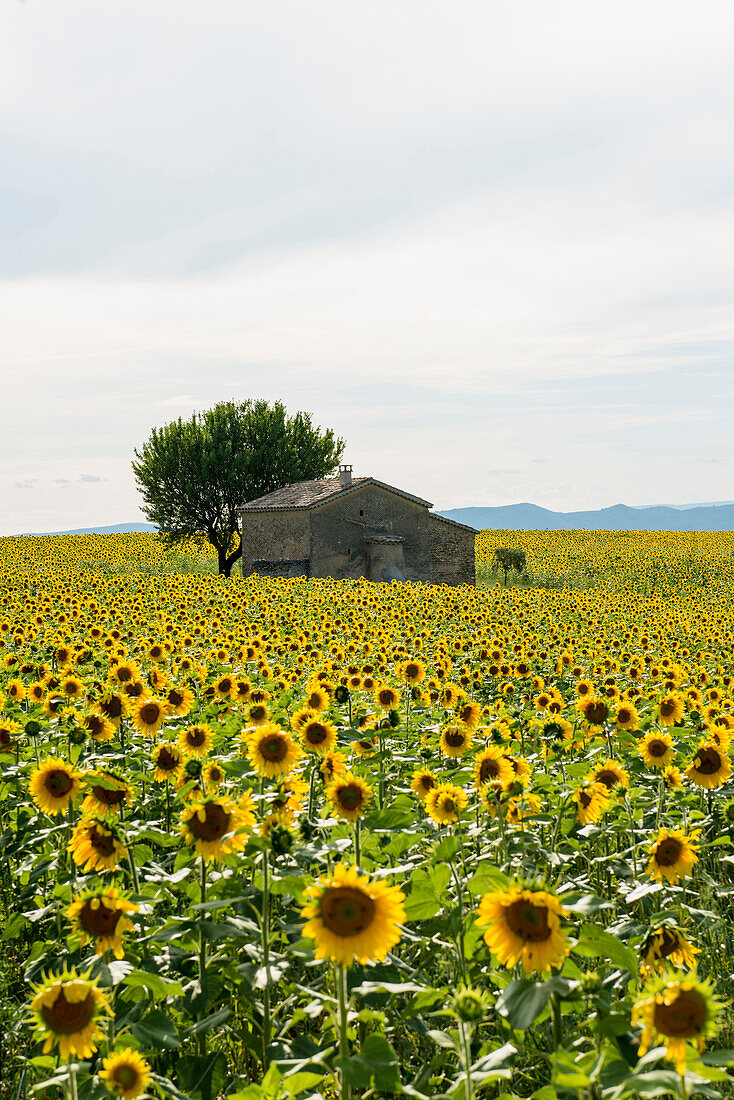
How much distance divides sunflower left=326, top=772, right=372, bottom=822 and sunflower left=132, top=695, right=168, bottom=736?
2.40 meters

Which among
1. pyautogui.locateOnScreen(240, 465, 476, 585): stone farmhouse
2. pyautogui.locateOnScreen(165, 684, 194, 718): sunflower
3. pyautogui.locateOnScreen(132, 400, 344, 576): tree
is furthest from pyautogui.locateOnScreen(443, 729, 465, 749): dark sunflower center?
pyautogui.locateOnScreen(132, 400, 344, 576): tree

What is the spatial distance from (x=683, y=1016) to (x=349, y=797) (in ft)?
6.21

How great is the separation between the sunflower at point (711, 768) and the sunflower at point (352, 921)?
3117mm

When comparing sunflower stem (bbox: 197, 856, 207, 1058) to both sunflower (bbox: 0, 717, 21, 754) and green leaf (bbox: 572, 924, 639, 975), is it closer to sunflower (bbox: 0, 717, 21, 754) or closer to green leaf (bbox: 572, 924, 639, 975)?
green leaf (bbox: 572, 924, 639, 975)

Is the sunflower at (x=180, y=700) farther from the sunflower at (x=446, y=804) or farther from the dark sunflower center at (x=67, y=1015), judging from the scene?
the dark sunflower center at (x=67, y=1015)

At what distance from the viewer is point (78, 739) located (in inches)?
202

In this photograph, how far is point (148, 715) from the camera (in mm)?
5820

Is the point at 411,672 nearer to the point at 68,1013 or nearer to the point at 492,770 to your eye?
the point at 492,770

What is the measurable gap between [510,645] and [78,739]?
8.47 meters

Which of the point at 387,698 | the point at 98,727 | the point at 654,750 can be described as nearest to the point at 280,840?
the point at 98,727

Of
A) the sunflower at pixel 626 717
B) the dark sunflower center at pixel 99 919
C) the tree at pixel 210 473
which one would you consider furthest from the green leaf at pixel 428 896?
the tree at pixel 210 473

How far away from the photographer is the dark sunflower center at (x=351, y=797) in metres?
3.69

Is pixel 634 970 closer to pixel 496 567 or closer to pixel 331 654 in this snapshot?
pixel 331 654

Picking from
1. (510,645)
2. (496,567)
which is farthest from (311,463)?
(510,645)
